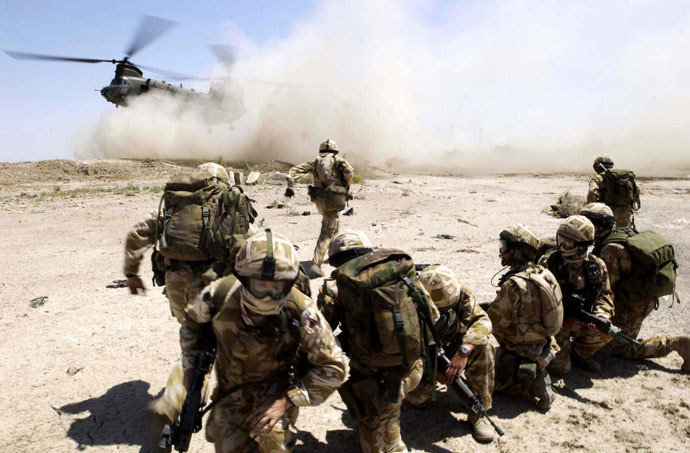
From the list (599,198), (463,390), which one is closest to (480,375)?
(463,390)

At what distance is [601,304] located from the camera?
3.89 m

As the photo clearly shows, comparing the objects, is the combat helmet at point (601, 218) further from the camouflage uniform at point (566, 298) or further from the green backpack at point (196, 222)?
the green backpack at point (196, 222)

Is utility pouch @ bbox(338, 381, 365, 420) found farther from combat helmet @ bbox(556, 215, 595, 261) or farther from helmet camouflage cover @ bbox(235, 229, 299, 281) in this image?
combat helmet @ bbox(556, 215, 595, 261)

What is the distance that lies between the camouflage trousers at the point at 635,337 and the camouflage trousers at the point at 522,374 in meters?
1.13

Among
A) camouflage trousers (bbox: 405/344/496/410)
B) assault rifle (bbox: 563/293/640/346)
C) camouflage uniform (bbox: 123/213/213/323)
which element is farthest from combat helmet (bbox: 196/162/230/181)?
assault rifle (bbox: 563/293/640/346)

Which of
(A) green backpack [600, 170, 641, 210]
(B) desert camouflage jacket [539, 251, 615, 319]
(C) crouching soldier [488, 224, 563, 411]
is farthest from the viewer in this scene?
(A) green backpack [600, 170, 641, 210]

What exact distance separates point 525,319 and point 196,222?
2409 mm

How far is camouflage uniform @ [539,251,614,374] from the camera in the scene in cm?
389

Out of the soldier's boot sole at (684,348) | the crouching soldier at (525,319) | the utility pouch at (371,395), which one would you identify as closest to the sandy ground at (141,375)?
the soldier's boot sole at (684,348)

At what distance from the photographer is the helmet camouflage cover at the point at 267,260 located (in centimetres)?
207

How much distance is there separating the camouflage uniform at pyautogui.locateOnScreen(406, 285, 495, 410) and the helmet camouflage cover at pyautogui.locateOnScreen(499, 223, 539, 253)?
2.15 feet

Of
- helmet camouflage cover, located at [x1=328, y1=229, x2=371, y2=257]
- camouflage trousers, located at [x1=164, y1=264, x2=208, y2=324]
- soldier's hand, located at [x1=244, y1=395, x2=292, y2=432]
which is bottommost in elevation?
soldier's hand, located at [x1=244, y1=395, x2=292, y2=432]

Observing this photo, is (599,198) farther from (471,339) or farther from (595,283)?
(471,339)

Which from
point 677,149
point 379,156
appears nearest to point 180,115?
point 379,156
